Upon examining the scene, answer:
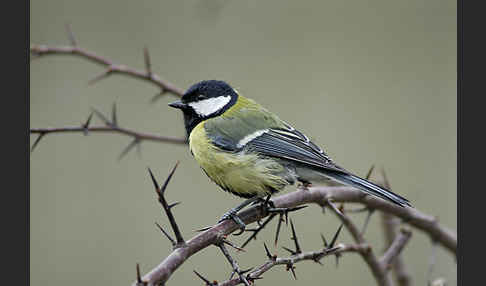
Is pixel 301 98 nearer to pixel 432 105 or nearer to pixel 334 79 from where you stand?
pixel 334 79

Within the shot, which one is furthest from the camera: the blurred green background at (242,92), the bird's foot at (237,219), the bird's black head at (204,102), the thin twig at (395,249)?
the blurred green background at (242,92)

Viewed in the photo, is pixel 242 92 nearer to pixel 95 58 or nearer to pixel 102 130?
pixel 95 58

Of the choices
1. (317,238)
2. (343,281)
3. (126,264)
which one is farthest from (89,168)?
(343,281)

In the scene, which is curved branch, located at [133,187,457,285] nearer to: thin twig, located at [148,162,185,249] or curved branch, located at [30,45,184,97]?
thin twig, located at [148,162,185,249]

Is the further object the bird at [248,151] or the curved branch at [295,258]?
the bird at [248,151]

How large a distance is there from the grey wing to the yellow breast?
0.05 meters

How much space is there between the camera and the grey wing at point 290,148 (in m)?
2.47

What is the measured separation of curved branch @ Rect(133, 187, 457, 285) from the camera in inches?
57.6

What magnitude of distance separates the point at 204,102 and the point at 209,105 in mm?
39

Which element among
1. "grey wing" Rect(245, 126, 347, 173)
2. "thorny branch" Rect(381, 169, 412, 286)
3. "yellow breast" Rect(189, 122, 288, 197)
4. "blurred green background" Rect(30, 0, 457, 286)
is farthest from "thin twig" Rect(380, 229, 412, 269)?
"blurred green background" Rect(30, 0, 457, 286)

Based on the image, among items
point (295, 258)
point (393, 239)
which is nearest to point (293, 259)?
point (295, 258)

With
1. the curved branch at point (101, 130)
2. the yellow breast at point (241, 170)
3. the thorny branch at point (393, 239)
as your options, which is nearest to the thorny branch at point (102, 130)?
the curved branch at point (101, 130)

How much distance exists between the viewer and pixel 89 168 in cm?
394

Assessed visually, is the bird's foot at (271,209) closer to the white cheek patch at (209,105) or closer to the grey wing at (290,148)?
the grey wing at (290,148)
